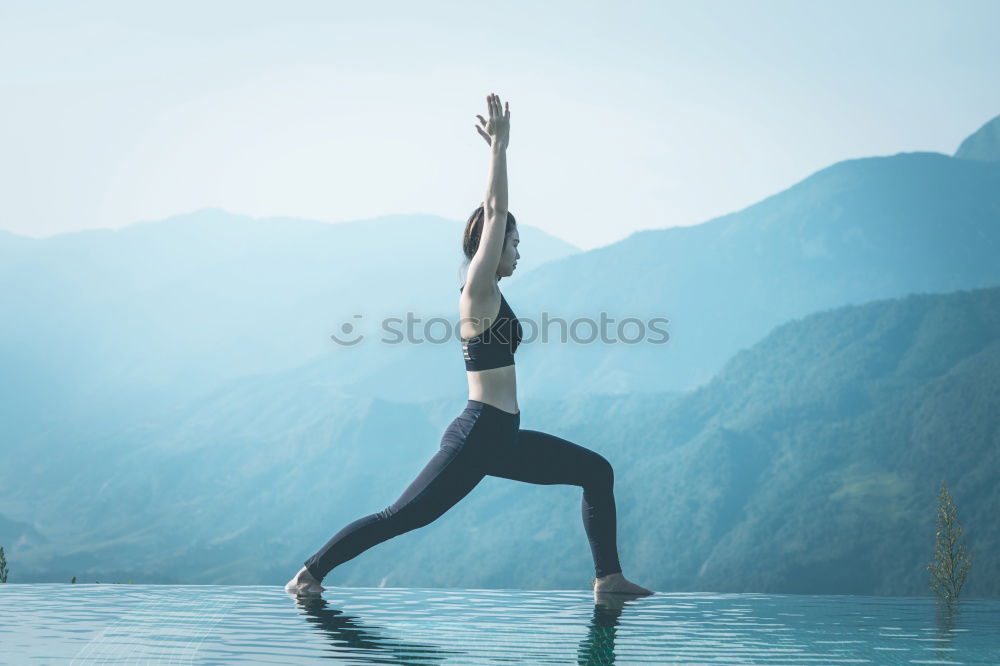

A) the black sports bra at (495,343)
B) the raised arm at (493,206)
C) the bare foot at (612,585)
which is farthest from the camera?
the bare foot at (612,585)

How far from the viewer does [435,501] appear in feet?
18.0

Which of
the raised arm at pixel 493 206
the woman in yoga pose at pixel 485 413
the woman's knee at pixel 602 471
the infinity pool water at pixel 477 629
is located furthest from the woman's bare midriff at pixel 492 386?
the infinity pool water at pixel 477 629

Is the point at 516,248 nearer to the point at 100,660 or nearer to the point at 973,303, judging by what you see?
the point at 100,660

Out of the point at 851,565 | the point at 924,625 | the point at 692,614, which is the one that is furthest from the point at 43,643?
the point at 851,565

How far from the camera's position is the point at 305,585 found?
624 centimetres

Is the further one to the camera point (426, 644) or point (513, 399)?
→ point (513, 399)

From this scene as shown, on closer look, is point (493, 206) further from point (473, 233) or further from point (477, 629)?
point (477, 629)

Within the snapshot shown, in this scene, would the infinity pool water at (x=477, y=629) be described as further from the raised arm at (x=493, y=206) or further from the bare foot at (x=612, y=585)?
the raised arm at (x=493, y=206)

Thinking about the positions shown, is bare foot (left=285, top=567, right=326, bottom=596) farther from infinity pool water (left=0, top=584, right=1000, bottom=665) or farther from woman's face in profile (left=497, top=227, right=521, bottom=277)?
woman's face in profile (left=497, top=227, right=521, bottom=277)

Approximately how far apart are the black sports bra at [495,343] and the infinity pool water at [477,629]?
4.28 feet

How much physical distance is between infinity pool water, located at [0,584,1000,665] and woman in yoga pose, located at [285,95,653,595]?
0.53 m

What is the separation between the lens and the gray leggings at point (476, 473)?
550cm

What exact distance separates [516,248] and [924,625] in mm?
2864

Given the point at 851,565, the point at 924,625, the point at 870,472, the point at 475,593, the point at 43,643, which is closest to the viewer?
the point at 43,643
